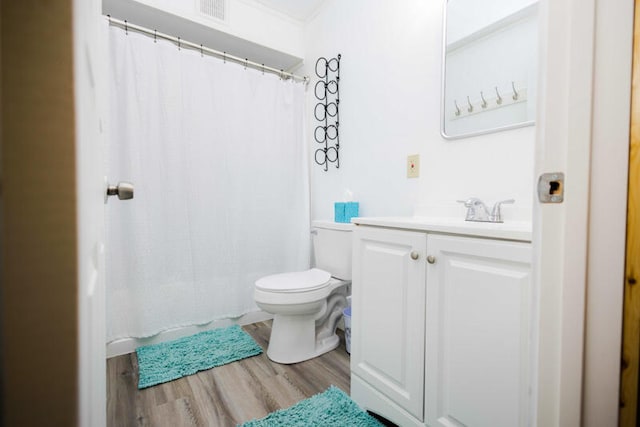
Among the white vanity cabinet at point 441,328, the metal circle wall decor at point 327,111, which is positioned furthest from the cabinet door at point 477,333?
the metal circle wall decor at point 327,111

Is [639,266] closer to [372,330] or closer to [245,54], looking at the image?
[372,330]

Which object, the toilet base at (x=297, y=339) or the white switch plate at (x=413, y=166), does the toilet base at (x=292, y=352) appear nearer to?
the toilet base at (x=297, y=339)

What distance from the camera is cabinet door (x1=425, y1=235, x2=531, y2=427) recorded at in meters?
0.80

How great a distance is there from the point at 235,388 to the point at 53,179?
1.49 meters

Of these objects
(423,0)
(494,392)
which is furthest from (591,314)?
(423,0)

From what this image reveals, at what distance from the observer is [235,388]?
4.68ft

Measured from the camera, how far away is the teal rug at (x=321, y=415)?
3.90 feet

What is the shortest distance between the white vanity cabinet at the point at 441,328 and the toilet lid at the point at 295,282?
39cm

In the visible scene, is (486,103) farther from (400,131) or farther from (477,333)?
(477,333)

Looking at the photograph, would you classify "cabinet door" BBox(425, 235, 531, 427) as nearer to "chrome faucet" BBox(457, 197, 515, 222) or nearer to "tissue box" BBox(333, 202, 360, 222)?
"chrome faucet" BBox(457, 197, 515, 222)

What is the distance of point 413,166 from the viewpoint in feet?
5.16

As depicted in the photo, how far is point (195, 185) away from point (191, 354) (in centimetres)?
105

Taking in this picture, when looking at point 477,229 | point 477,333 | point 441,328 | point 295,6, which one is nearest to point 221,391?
point 441,328

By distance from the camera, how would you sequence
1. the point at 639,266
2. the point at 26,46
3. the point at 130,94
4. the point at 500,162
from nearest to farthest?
the point at 26,46, the point at 639,266, the point at 500,162, the point at 130,94
